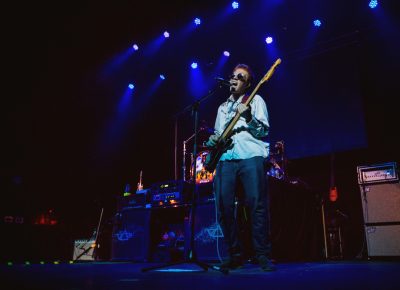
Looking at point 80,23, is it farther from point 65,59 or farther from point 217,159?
point 217,159

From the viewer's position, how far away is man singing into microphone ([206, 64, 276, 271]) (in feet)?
9.05

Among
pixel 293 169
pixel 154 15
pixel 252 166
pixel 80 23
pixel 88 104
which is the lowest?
pixel 252 166

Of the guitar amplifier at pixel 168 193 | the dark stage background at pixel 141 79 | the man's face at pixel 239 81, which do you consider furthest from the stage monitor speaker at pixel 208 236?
the dark stage background at pixel 141 79

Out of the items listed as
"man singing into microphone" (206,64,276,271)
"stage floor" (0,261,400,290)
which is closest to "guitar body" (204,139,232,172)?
"man singing into microphone" (206,64,276,271)

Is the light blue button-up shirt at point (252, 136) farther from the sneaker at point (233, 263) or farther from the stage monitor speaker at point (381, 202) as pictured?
the stage monitor speaker at point (381, 202)

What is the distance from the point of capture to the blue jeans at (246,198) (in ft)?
9.05

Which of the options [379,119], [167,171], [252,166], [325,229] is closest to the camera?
[252,166]

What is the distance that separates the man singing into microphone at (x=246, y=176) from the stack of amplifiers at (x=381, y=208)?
2413mm

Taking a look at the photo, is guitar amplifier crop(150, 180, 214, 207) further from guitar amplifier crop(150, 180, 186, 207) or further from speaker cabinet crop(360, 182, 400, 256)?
speaker cabinet crop(360, 182, 400, 256)

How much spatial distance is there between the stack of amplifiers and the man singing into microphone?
2.41 metres

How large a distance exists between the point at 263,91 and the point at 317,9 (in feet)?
5.44

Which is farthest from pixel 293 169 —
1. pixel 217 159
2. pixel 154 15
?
pixel 154 15

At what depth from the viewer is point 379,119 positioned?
543cm

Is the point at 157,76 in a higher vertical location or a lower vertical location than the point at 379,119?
higher
